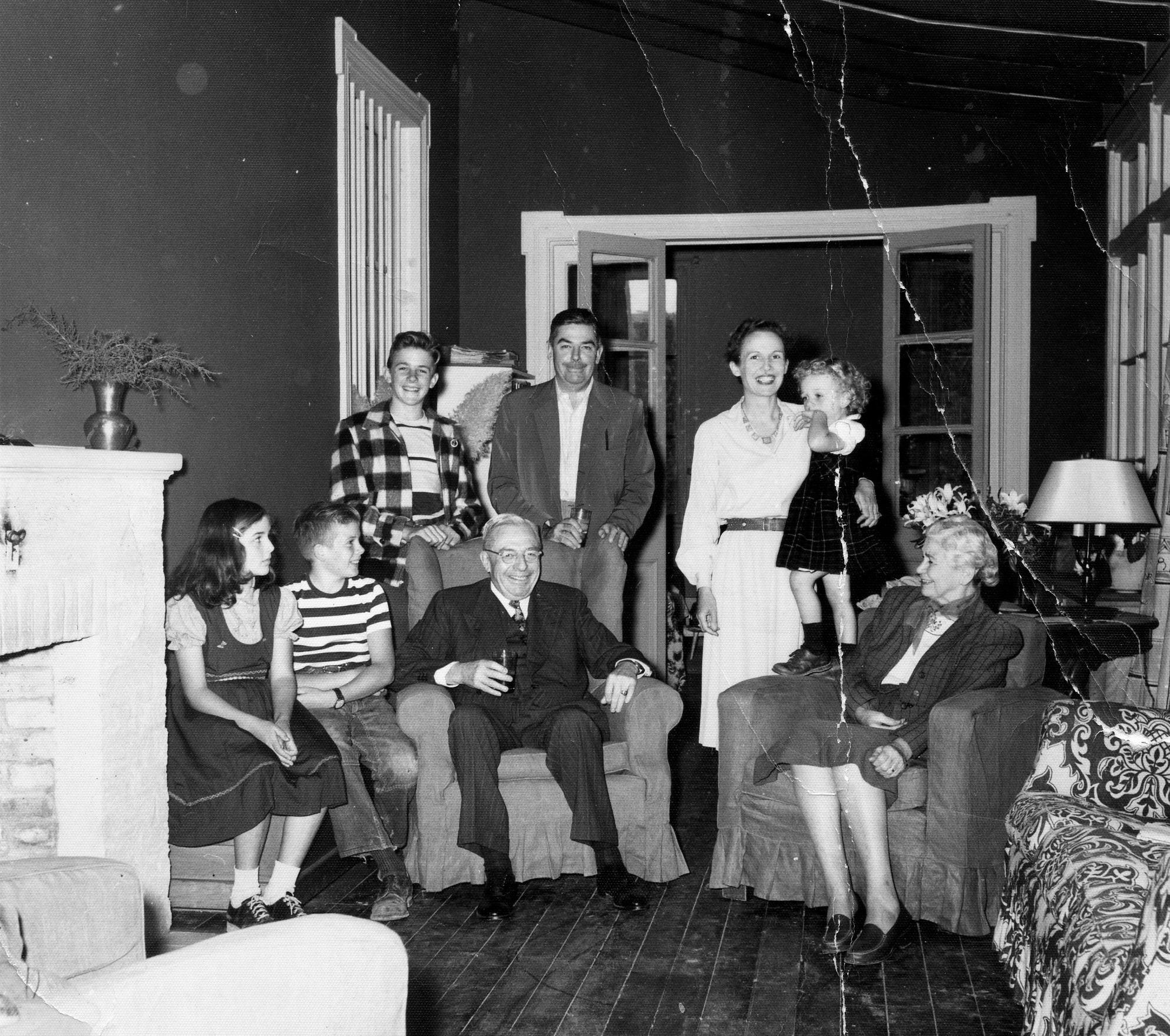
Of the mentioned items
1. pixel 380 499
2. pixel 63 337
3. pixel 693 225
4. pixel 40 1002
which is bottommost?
pixel 40 1002

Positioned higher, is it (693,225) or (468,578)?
(693,225)

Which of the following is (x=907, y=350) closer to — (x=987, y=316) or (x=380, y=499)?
(x=987, y=316)

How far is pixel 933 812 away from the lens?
282 centimetres

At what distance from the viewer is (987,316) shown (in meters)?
5.92

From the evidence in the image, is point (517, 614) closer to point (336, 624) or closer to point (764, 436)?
point (336, 624)

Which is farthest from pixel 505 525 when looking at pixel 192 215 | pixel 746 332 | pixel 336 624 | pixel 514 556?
pixel 192 215

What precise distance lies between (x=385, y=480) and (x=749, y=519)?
4.19ft

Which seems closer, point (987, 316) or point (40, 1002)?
point (40, 1002)

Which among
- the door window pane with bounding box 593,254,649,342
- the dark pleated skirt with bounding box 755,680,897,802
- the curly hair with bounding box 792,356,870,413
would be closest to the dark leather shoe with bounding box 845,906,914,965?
the dark pleated skirt with bounding box 755,680,897,802

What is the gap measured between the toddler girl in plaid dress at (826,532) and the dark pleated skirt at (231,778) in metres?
1.30

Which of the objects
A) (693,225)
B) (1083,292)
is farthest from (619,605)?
(1083,292)

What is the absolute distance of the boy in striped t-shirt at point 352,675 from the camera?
319cm

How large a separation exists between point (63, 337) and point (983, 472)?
4.52m

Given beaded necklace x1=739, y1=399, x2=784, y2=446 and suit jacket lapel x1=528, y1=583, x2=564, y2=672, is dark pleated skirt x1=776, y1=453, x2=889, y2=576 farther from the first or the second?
suit jacket lapel x1=528, y1=583, x2=564, y2=672
